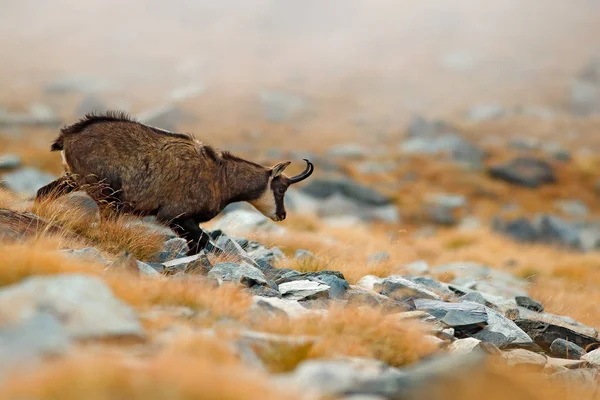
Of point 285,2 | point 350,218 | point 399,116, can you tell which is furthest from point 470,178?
point 285,2

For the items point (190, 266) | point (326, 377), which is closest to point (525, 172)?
point (190, 266)

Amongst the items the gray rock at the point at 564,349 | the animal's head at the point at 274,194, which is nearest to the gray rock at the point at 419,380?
the gray rock at the point at 564,349

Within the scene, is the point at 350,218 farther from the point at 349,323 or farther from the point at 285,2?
the point at 285,2

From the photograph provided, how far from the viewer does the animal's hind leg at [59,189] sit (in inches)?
344

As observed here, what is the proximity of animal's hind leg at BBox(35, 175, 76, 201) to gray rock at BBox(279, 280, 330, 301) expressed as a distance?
3.52 meters

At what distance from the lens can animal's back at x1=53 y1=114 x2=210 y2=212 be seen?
8.35 m

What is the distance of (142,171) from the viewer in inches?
335

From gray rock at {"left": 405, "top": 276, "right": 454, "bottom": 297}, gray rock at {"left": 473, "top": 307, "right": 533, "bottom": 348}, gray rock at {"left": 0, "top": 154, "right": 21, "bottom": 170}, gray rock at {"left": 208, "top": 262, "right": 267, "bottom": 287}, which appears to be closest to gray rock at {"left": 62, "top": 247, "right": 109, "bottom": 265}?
gray rock at {"left": 208, "top": 262, "right": 267, "bottom": 287}

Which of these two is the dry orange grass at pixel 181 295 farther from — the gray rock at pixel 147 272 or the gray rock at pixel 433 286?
the gray rock at pixel 433 286

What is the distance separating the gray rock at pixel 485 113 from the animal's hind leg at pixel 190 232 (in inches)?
1994

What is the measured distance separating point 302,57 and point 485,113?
94.5 feet

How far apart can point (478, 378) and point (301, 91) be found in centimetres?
6265

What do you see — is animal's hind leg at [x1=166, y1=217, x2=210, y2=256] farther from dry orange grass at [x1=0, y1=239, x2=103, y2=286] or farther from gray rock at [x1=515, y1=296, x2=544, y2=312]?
gray rock at [x1=515, y1=296, x2=544, y2=312]

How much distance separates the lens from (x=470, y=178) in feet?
116
